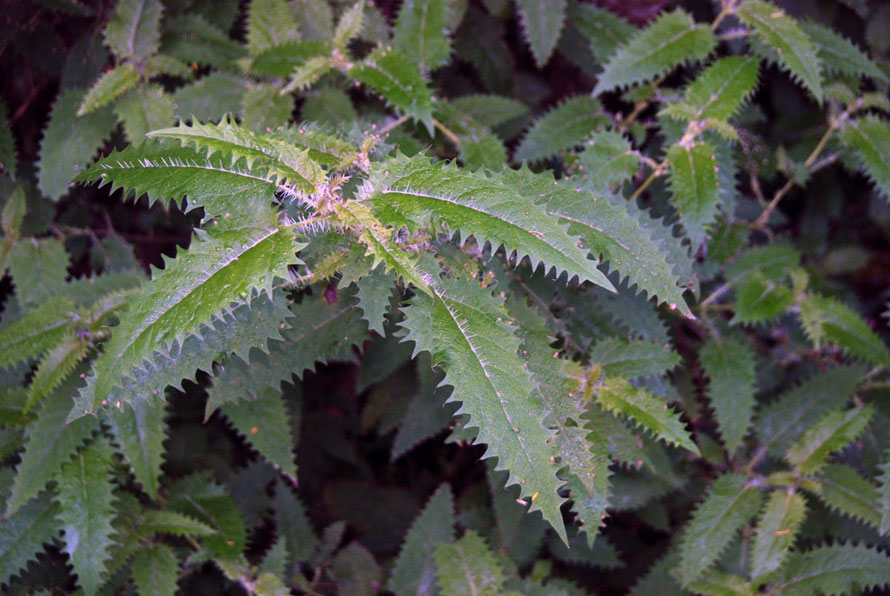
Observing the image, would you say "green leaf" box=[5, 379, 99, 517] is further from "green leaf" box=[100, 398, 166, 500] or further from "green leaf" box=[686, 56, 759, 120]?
"green leaf" box=[686, 56, 759, 120]

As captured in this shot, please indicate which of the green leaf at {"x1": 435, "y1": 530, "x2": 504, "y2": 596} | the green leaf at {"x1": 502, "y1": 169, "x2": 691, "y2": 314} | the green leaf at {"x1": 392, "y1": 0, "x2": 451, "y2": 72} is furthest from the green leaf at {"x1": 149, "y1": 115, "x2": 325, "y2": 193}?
the green leaf at {"x1": 435, "y1": 530, "x2": 504, "y2": 596}

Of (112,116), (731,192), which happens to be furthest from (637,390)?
(112,116)

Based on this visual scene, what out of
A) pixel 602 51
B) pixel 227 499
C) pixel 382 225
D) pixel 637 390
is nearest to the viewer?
pixel 382 225

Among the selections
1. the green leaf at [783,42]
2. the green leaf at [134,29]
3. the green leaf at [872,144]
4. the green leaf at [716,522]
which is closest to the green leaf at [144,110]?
the green leaf at [134,29]

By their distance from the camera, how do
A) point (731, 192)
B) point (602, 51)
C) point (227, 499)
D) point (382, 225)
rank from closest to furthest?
point (382, 225) → point (227, 499) → point (731, 192) → point (602, 51)

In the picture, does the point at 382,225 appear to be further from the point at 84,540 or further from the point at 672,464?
the point at 672,464

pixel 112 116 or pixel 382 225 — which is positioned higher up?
pixel 112 116

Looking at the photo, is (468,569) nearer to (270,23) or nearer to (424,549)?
(424,549)
